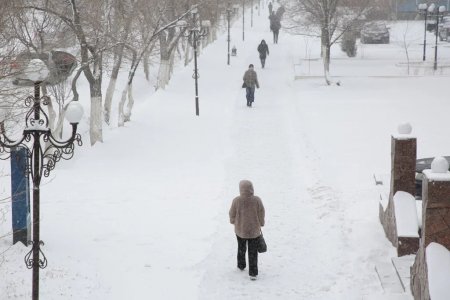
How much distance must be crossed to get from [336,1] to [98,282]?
23.1 m

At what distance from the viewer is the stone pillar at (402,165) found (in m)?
10.0

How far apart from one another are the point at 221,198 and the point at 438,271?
22.0ft

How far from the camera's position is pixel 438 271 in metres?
7.31

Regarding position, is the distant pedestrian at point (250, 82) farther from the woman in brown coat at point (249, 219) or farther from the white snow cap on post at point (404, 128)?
the woman in brown coat at point (249, 219)

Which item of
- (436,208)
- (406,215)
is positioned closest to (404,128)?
(406,215)

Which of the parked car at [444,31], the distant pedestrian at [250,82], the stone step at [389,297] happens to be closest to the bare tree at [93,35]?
the distant pedestrian at [250,82]

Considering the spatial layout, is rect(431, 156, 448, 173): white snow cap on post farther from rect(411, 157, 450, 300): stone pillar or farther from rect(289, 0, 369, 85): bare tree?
rect(289, 0, 369, 85): bare tree

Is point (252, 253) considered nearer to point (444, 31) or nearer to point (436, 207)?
point (436, 207)

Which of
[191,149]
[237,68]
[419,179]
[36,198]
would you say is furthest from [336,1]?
[36,198]

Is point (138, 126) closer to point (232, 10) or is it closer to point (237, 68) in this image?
point (237, 68)

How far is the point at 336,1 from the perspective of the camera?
29984 mm

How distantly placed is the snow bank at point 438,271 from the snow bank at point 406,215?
6.43ft

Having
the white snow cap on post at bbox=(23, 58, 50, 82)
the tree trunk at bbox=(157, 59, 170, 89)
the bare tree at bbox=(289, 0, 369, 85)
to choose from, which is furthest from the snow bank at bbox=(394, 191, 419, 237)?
the bare tree at bbox=(289, 0, 369, 85)

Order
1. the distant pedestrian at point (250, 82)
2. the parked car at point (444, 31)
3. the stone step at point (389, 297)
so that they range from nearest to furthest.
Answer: the stone step at point (389, 297) < the distant pedestrian at point (250, 82) < the parked car at point (444, 31)
